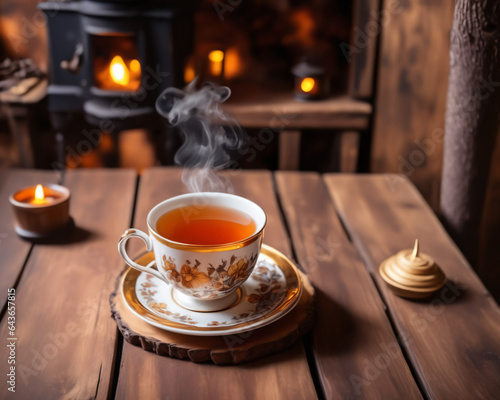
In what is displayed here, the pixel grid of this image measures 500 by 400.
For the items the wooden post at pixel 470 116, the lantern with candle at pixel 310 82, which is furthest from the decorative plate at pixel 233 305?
the lantern with candle at pixel 310 82

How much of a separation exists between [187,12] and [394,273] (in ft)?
4.50

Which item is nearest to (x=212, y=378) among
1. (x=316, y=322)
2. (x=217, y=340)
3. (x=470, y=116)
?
(x=217, y=340)

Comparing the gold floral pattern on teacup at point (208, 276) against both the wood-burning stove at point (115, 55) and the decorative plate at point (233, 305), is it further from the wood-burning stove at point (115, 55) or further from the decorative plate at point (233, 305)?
the wood-burning stove at point (115, 55)

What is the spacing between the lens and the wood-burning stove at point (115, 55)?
5.73 ft

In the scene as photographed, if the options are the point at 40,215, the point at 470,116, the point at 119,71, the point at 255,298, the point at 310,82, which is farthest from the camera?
the point at 310,82

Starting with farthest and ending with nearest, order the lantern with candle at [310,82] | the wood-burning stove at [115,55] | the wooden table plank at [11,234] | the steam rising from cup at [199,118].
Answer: the lantern with candle at [310,82] < the steam rising from cup at [199,118] < the wood-burning stove at [115,55] < the wooden table plank at [11,234]

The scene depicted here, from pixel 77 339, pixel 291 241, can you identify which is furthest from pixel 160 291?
pixel 291 241

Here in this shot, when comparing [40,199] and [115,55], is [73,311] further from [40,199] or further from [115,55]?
[115,55]

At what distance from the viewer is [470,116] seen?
1222mm

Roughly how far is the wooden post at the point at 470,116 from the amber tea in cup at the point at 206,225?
0.66 m

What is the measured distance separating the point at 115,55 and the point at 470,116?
3.99 ft

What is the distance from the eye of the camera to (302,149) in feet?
7.41

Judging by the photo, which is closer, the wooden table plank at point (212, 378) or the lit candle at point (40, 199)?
the wooden table plank at point (212, 378)

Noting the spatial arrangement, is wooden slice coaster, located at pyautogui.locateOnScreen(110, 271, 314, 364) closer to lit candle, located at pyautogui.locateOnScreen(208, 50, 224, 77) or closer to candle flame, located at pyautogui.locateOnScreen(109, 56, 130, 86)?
candle flame, located at pyautogui.locateOnScreen(109, 56, 130, 86)
